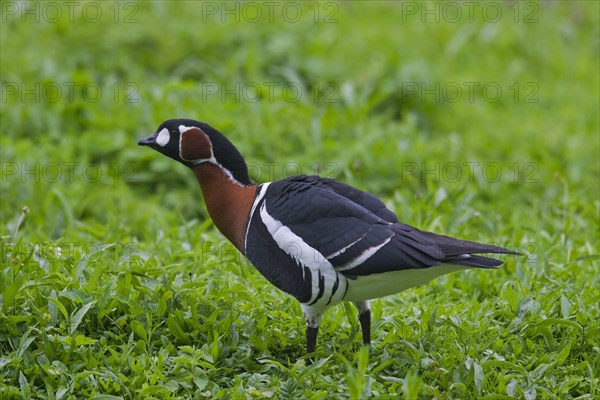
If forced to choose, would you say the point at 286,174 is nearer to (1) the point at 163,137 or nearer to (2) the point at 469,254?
(1) the point at 163,137

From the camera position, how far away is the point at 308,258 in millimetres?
4062

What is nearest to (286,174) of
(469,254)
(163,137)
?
(163,137)

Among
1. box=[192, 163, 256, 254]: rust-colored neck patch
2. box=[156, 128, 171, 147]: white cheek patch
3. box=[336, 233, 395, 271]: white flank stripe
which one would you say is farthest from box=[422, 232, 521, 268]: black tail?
box=[156, 128, 171, 147]: white cheek patch

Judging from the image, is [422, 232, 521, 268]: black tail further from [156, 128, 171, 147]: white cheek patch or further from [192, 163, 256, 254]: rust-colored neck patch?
[156, 128, 171, 147]: white cheek patch

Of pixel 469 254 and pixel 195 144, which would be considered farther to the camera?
pixel 195 144

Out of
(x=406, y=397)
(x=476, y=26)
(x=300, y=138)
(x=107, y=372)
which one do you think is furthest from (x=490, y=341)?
(x=476, y=26)

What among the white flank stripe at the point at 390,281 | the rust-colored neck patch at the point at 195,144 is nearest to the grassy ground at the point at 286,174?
the white flank stripe at the point at 390,281

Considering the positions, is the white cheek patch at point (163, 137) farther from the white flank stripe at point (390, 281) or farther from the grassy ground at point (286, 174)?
the white flank stripe at point (390, 281)

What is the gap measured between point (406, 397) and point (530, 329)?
3.65ft

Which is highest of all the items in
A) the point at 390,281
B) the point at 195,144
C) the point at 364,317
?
the point at 195,144

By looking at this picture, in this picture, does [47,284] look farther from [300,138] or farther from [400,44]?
[400,44]

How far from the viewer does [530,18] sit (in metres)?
10.2

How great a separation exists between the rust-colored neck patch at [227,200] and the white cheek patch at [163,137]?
202 mm

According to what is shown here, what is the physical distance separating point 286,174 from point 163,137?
7.87ft
